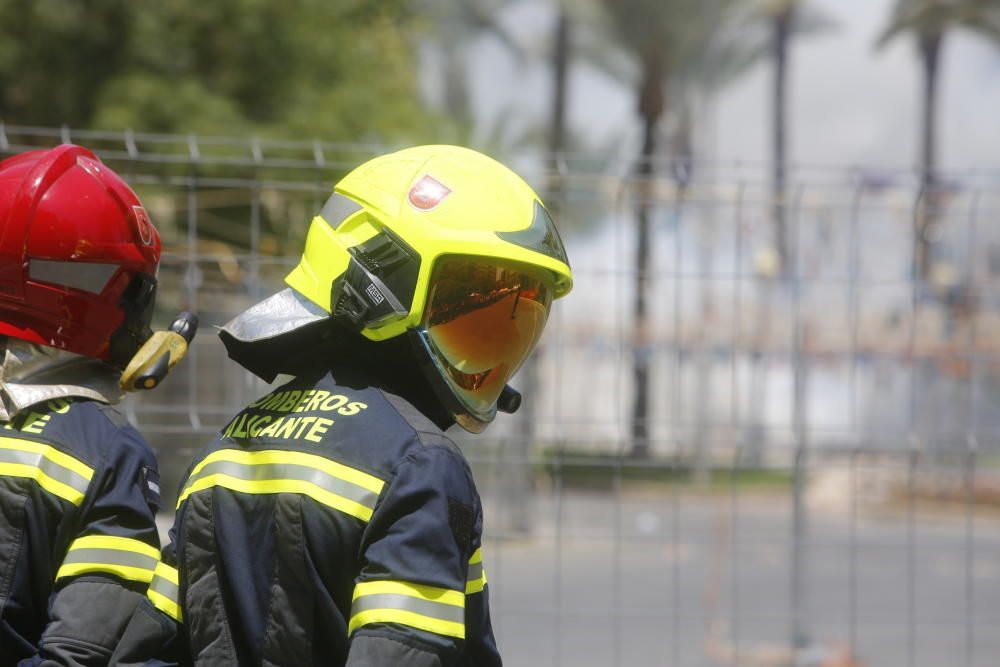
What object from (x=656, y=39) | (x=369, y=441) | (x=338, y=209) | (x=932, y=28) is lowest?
(x=369, y=441)

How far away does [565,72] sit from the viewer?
23.1m

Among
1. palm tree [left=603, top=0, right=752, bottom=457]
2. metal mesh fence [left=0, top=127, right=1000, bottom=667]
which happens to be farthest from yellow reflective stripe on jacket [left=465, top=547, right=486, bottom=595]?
palm tree [left=603, top=0, right=752, bottom=457]

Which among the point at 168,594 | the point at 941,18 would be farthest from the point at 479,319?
the point at 941,18

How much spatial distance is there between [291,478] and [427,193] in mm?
535

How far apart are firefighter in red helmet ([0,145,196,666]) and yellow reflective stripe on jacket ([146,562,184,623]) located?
0.76 feet

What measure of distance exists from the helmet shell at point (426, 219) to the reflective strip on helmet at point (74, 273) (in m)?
0.71

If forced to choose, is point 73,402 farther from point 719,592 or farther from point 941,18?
point 941,18

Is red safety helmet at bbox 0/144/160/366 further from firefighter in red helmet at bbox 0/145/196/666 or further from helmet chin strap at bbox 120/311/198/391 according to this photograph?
helmet chin strap at bbox 120/311/198/391

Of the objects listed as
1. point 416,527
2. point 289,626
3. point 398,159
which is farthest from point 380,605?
point 398,159

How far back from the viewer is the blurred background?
4594mm

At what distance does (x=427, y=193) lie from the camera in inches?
80.2

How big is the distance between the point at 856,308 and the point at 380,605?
3307mm

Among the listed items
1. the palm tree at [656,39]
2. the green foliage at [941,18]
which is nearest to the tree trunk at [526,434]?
the palm tree at [656,39]

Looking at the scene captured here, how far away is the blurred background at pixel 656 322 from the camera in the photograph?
15.1 ft
